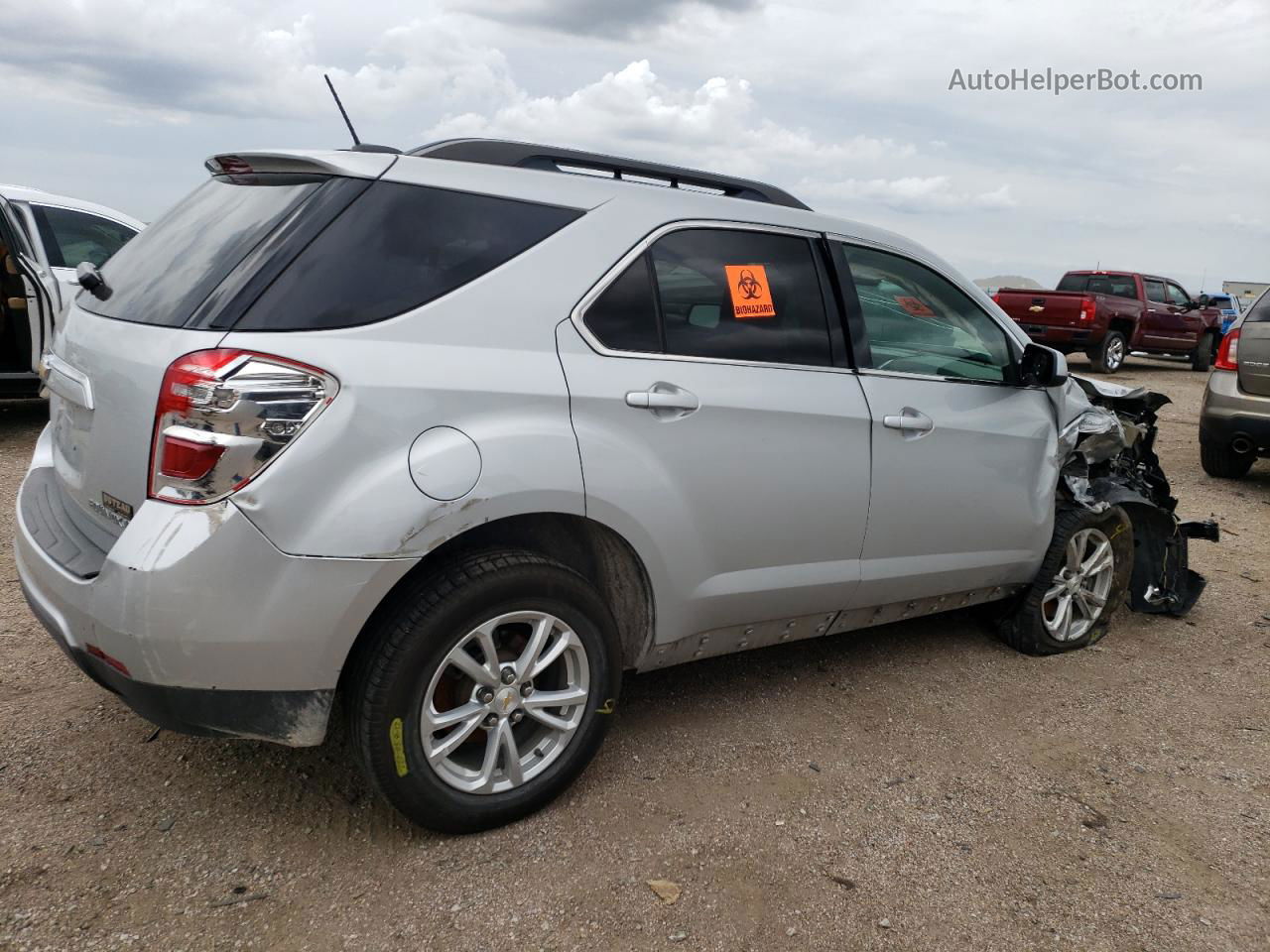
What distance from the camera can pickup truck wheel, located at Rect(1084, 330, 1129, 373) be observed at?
1653 centimetres

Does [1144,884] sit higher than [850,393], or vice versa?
[850,393]

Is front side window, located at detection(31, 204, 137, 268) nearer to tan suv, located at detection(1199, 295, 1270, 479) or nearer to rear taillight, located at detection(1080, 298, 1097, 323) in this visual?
tan suv, located at detection(1199, 295, 1270, 479)

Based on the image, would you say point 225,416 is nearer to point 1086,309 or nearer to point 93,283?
point 93,283

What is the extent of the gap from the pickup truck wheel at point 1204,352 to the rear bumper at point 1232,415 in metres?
13.1

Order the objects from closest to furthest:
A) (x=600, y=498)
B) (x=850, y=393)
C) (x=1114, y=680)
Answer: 1. (x=600, y=498)
2. (x=850, y=393)
3. (x=1114, y=680)

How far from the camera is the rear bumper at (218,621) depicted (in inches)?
85.7

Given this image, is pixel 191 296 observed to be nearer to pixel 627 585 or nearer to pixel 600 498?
pixel 600 498

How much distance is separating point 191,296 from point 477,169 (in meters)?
0.80

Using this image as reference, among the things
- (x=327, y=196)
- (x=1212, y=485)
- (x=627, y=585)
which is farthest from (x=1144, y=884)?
(x=1212, y=485)

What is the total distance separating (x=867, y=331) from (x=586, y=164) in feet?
3.59

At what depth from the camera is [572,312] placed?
2666 mm

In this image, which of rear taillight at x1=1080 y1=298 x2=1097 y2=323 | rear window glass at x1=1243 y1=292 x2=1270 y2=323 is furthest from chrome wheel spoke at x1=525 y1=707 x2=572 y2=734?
rear taillight at x1=1080 y1=298 x2=1097 y2=323

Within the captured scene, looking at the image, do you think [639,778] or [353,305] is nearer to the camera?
[353,305]

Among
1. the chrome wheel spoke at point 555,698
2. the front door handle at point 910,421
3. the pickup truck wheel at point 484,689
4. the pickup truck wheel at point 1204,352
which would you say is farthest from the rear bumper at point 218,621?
the pickup truck wheel at point 1204,352
